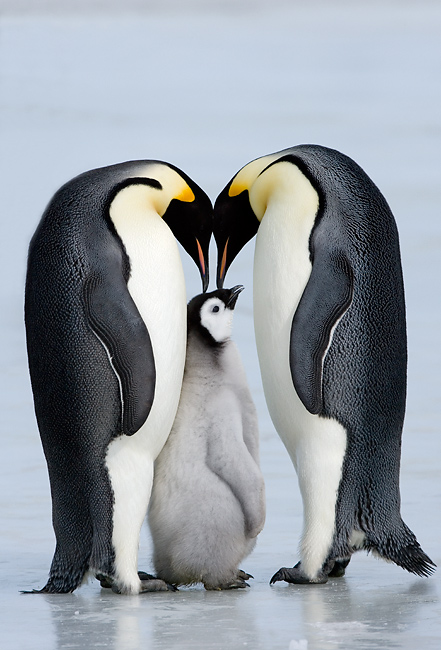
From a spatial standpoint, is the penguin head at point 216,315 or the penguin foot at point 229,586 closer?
the penguin foot at point 229,586

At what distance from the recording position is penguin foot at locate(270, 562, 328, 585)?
11.5 feet

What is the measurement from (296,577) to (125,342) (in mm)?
812

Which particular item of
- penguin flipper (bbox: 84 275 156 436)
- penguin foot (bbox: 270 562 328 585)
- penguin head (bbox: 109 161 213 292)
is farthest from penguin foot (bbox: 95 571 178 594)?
penguin head (bbox: 109 161 213 292)

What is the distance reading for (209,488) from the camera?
3445 millimetres

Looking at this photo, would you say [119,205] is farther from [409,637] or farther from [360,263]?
[409,637]

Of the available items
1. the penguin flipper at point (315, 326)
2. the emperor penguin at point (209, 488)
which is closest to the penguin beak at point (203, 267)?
the emperor penguin at point (209, 488)

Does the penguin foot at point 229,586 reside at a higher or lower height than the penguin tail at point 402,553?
lower

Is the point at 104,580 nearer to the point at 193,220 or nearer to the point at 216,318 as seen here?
the point at 216,318

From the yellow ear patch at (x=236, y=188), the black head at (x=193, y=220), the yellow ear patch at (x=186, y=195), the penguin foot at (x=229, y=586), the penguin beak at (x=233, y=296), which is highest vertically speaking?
the yellow ear patch at (x=236, y=188)

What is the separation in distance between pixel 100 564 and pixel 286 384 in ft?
2.36

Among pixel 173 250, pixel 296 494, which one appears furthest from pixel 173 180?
pixel 296 494

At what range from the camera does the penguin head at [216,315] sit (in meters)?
3.65

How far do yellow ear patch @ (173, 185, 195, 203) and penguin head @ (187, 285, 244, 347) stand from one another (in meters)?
0.32

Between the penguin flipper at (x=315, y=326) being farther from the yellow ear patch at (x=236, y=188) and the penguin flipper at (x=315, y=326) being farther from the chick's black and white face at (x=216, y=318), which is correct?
the yellow ear patch at (x=236, y=188)
